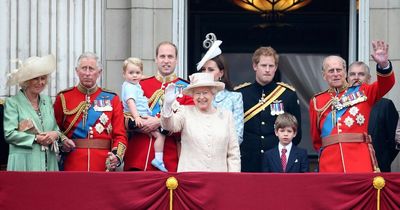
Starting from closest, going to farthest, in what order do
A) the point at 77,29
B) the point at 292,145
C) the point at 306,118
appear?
the point at 292,145 → the point at 77,29 → the point at 306,118

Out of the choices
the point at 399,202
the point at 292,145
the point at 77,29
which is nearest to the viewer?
the point at 399,202

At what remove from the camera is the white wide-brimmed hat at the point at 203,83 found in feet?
45.8

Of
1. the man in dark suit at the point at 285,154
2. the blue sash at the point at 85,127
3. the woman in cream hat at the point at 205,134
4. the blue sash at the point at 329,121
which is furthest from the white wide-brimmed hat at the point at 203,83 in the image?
the blue sash at the point at 329,121

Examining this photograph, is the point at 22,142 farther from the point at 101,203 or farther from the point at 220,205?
A: the point at 220,205

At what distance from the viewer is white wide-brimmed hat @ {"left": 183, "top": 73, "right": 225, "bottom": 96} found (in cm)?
1397

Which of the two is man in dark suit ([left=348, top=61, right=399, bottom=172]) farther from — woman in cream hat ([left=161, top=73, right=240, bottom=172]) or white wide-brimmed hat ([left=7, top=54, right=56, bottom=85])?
white wide-brimmed hat ([left=7, top=54, right=56, bottom=85])

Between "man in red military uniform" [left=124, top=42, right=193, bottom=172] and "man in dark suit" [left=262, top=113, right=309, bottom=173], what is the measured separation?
0.89 metres

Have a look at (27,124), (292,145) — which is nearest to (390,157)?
(292,145)

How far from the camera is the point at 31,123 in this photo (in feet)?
46.7

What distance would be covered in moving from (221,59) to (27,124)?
2064mm

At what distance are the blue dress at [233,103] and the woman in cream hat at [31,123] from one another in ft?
5.33

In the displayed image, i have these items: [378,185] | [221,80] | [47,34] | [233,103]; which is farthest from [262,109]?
[47,34]

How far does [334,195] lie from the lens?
13578mm

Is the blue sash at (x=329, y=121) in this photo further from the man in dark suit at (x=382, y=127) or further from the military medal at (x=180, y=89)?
the military medal at (x=180, y=89)
